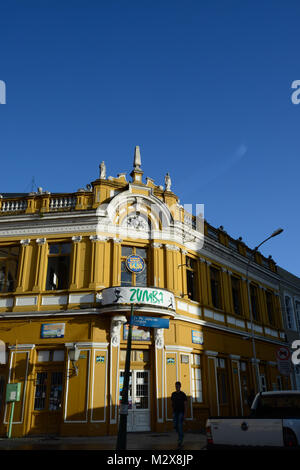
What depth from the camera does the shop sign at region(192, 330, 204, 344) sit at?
18.8 meters

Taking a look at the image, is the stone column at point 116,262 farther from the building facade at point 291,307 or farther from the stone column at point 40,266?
the building facade at point 291,307

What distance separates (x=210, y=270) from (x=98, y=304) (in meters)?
7.56

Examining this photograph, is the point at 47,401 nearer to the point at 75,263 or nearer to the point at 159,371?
the point at 159,371

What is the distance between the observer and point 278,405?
923cm

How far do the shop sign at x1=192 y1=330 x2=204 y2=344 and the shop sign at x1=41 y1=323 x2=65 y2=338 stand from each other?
5.94 m

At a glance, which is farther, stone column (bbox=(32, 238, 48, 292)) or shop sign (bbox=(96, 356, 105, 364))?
stone column (bbox=(32, 238, 48, 292))

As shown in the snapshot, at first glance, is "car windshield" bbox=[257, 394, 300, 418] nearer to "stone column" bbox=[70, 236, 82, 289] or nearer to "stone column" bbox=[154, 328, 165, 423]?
"stone column" bbox=[154, 328, 165, 423]

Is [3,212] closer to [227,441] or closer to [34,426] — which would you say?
[34,426]

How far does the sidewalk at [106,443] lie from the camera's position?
1188cm

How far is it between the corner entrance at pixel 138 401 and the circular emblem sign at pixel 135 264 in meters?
4.37

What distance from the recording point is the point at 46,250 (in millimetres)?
18688

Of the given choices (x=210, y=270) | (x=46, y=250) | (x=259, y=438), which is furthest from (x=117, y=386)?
(x=259, y=438)

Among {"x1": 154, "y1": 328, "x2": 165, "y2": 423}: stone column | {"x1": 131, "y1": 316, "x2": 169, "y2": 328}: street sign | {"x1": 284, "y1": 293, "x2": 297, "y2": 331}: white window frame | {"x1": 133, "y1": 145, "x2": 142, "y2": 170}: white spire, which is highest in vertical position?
{"x1": 133, "y1": 145, "x2": 142, "y2": 170}: white spire

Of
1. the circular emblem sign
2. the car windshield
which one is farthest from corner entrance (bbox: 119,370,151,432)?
the car windshield
